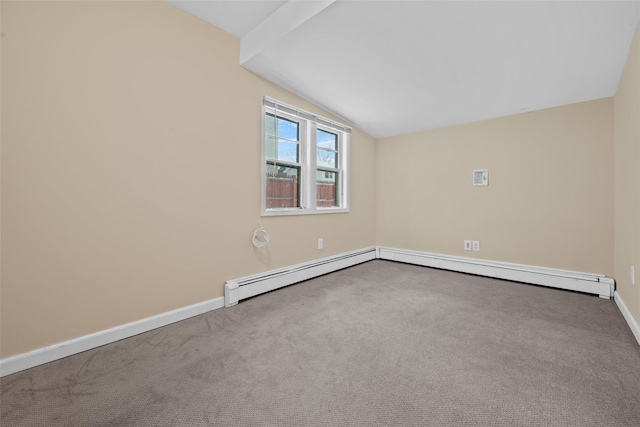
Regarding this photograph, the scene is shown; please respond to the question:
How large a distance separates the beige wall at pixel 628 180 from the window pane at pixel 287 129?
2826mm

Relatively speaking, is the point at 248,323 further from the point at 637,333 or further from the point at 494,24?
the point at 494,24

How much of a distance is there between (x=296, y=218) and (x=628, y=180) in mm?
2911

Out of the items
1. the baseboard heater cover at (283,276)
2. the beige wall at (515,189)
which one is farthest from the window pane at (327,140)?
the baseboard heater cover at (283,276)

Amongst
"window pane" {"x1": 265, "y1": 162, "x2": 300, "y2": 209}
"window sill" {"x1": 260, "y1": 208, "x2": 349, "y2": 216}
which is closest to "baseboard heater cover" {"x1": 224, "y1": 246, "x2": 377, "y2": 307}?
"window sill" {"x1": 260, "y1": 208, "x2": 349, "y2": 216}

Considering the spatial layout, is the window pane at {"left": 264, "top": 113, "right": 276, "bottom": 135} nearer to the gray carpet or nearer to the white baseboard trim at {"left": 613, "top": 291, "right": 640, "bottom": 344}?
the gray carpet

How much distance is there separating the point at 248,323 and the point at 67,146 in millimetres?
1662

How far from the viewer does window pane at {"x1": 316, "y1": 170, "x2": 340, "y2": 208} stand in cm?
365

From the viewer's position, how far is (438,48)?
2.24 meters

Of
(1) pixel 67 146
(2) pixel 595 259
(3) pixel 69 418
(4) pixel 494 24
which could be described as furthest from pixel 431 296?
(1) pixel 67 146

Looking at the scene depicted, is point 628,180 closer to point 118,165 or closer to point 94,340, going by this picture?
point 118,165

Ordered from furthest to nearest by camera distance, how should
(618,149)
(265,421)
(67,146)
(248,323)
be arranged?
(618,149), (248,323), (67,146), (265,421)

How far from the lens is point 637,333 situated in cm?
180

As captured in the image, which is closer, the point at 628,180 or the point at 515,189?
the point at 628,180

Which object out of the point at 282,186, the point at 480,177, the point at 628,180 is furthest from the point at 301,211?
the point at 628,180
